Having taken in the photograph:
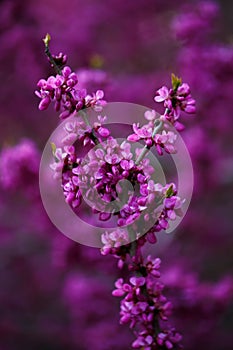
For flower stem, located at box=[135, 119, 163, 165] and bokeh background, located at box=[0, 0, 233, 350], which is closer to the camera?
flower stem, located at box=[135, 119, 163, 165]

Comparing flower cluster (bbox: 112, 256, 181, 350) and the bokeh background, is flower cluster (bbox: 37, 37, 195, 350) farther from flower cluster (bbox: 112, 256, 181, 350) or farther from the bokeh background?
the bokeh background

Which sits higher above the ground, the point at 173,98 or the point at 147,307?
the point at 173,98

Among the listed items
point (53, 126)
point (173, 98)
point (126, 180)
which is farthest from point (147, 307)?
point (53, 126)

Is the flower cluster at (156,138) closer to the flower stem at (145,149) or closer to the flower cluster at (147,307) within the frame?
the flower stem at (145,149)

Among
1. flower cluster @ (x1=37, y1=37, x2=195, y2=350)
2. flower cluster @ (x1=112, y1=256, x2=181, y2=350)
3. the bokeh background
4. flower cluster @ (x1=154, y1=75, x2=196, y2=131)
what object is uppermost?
the bokeh background

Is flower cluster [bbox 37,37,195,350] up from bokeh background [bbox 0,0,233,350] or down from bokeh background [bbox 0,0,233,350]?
down

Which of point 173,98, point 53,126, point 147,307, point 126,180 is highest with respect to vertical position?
point 53,126

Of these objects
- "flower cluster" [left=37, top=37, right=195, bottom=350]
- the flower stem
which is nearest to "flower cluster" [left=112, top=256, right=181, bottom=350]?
"flower cluster" [left=37, top=37, right=195, bottom=350]

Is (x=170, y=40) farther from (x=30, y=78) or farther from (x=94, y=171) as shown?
(x=94, y=171)

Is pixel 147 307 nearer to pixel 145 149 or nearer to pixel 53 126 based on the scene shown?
pixel 145 149

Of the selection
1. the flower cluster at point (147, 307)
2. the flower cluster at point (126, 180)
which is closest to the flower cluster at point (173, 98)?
the flower cluster at point (126, 180)
